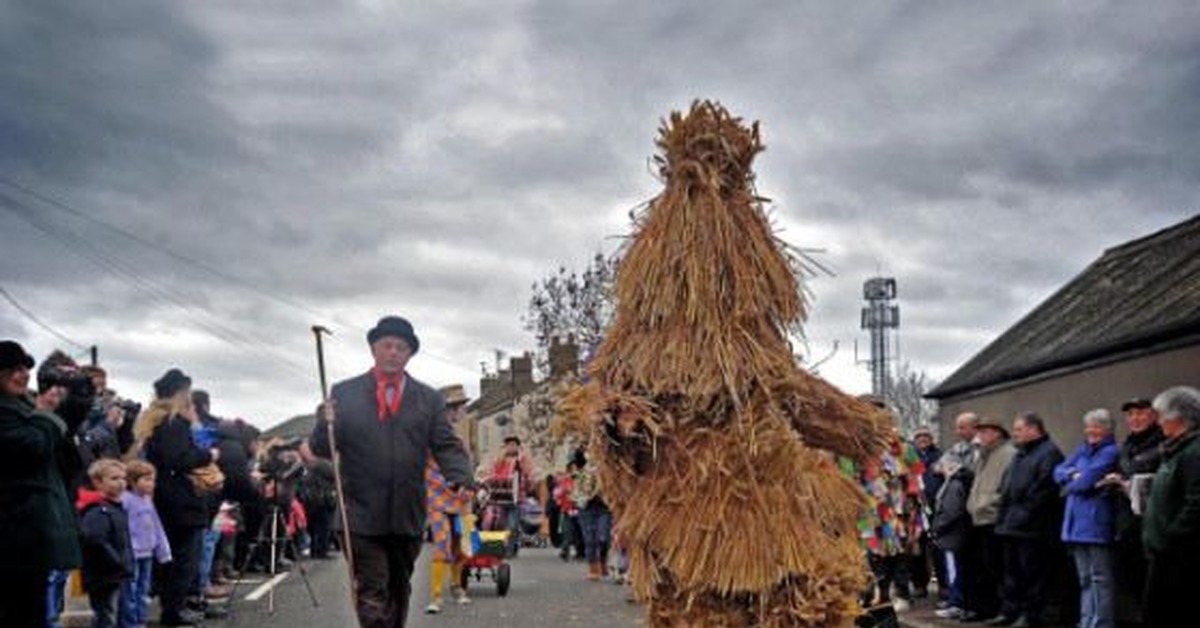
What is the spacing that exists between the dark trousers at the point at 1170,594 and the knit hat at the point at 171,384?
7883mm

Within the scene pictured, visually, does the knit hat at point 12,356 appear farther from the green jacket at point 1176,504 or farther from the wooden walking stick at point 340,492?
the green jacket at point 1176,504

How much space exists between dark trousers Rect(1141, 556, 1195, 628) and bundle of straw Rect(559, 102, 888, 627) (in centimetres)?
197

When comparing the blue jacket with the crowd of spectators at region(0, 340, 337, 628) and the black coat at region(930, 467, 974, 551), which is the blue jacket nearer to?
the black coat at region(930, 467, 974, 551)

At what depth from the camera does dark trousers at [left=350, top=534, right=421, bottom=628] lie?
716cm

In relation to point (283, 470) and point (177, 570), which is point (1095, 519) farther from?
point (283, 470)

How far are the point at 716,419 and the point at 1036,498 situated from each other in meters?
6.12

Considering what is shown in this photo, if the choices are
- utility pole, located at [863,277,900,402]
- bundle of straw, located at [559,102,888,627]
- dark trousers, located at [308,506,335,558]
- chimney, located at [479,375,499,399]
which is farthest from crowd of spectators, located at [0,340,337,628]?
chimney, located at [479,375,499,399]

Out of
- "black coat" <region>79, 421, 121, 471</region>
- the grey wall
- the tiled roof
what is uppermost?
the tiled roof

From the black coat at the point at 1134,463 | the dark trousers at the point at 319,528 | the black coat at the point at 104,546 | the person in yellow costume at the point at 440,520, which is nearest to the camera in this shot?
the black coat at the point at 104,546

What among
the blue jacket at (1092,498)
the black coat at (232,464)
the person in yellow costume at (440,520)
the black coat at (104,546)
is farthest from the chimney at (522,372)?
the black coat at (104,546)

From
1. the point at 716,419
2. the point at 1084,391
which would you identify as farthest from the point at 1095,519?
the point at 716,419

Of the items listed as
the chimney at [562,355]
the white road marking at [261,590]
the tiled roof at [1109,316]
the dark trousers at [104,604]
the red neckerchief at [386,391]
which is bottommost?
the white road marking at [261,590]

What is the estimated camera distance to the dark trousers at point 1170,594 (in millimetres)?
→ 6527

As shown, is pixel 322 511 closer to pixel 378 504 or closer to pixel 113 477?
pixel 113 477
